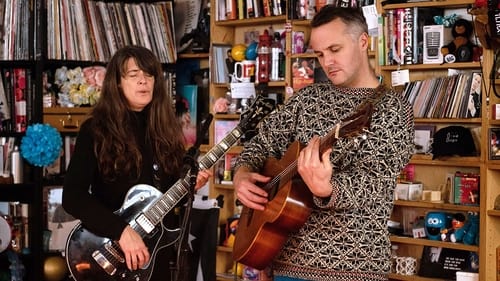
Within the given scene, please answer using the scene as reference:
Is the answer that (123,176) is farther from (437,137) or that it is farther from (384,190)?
(437,137)

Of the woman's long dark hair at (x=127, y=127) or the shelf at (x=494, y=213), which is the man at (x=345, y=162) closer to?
the woman's long dark hair at (x=127, y=127)

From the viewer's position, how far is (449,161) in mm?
4328

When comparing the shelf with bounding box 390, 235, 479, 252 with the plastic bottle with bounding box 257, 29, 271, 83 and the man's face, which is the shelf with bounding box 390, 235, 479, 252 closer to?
the plastic bottle with bounding box 257, 29, 271, 83

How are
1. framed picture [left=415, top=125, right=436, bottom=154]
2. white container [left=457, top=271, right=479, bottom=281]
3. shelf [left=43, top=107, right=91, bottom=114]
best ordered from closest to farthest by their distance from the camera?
white container [left=457, top=271, right=479, bottom=281], framed picture [left=415, top=125, right=436, bottom=154], shelf [left=43, top=107, right=91, bottom=114]

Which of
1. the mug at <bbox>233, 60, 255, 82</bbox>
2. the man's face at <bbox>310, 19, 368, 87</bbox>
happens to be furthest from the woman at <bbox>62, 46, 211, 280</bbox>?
the mug at <bbox>233, 60, 255, 82</bbox>

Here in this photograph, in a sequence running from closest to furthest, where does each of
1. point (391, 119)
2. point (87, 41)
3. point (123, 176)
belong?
point (391, 119)
point (123, 176)
point (87, 41)

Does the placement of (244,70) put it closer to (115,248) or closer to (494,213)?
(494,213)

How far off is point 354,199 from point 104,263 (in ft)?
4.51

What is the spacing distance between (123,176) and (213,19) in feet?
8.00

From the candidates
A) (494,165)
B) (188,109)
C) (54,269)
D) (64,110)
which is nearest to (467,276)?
(494,165)

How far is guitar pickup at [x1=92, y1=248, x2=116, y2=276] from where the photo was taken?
10.7 feet

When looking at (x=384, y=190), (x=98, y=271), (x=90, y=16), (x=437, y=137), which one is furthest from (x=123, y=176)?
(x=90, y=16)

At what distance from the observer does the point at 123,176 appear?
319cm

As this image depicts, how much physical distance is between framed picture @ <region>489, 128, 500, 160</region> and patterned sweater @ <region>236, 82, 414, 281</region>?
1.97m
